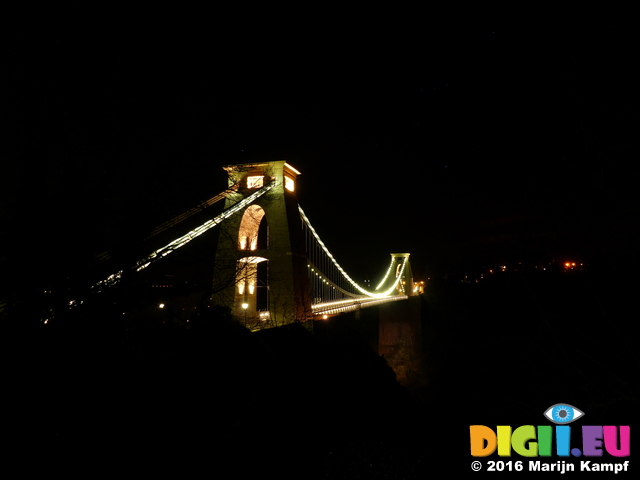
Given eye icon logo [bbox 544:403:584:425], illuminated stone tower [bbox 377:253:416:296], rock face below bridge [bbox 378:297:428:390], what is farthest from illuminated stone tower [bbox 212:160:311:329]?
illuminated stone tower [bbox 377:253:416:296]

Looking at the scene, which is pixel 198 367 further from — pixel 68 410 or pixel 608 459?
pixel 608 459

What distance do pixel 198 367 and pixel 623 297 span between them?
10952 millimetres

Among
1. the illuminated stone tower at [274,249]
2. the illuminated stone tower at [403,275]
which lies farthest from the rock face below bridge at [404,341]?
the illuminated stone tower at [274,249]

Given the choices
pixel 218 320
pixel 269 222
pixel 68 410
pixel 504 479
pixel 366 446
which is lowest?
pixel 504 479

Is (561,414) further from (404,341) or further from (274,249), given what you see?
(404,341)

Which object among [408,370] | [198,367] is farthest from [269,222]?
[408,370]

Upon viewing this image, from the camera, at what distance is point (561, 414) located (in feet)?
15.0

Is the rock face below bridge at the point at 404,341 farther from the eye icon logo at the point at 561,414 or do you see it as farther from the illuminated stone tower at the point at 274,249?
the eye icon logo at the point at 561,414

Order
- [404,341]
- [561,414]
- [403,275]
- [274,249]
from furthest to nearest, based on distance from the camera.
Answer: [403,275] → [404,341] → [274,249] → [561,414]

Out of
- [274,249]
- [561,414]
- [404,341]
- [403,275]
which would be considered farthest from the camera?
[403,275]

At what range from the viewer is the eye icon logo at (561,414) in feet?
14.6

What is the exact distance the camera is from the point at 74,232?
2.98 metres

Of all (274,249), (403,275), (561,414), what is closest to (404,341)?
(403,275)

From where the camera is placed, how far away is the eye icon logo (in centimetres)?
446
